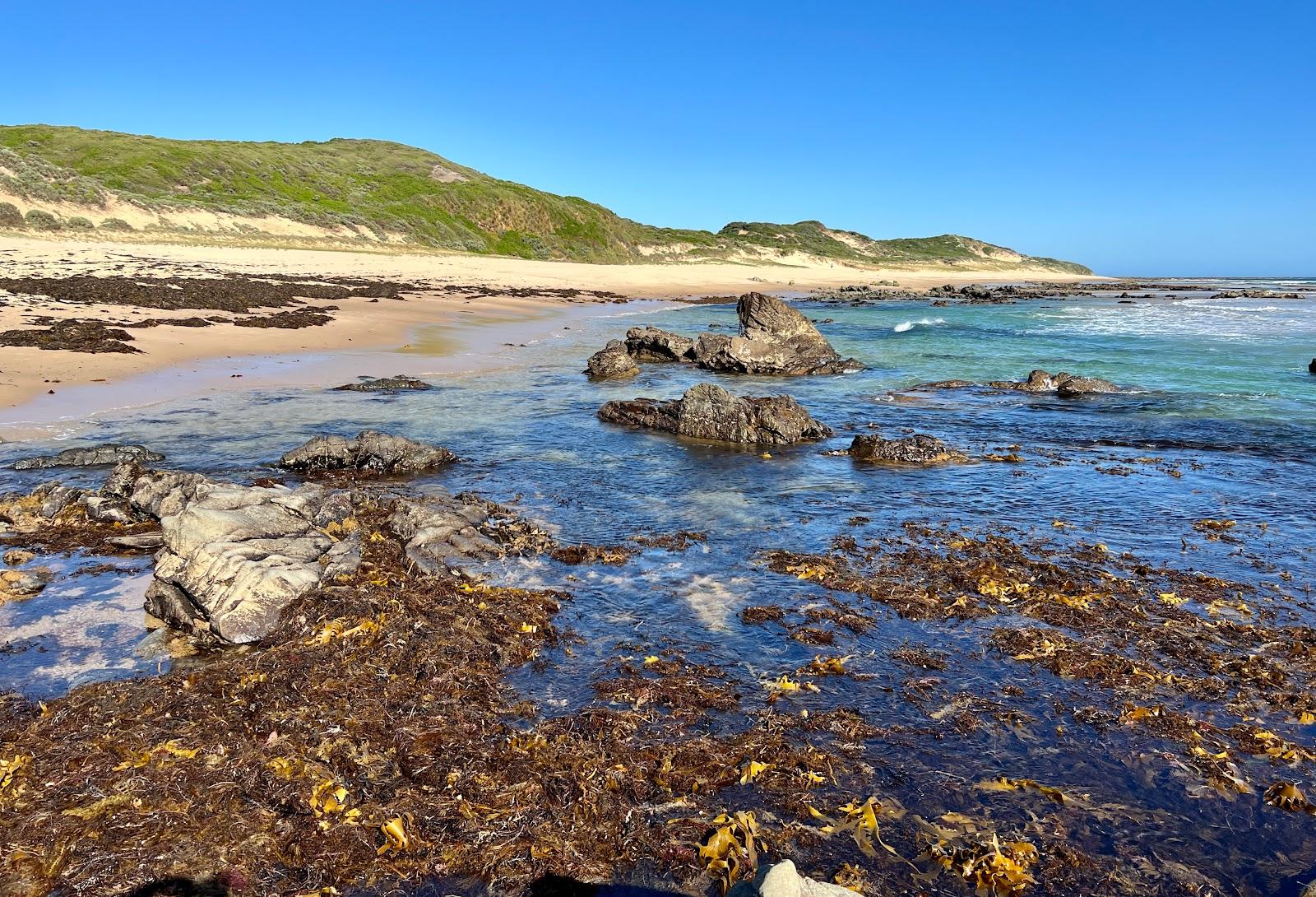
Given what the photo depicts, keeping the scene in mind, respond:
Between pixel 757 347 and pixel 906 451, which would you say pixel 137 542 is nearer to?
pixel 906 451

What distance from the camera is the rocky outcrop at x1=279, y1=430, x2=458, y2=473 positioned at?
11.3 meters

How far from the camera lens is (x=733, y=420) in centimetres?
1441

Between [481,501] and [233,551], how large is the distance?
3544mm

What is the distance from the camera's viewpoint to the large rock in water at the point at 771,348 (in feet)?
80.0

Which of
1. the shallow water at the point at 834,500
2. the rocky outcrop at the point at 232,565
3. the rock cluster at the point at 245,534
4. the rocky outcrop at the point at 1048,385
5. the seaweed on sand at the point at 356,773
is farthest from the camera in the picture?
the rocky outcrop at the point at 1048,385

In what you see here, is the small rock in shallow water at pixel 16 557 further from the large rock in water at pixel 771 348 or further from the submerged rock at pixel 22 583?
the large rock in water at pixel 771 348

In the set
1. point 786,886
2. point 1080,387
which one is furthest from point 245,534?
point 1080,387

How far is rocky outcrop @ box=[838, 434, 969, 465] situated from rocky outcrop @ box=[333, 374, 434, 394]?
10576mm

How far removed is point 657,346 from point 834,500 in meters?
16.6

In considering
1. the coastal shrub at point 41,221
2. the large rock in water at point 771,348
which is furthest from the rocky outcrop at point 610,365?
the coastal shrub at point 41,221

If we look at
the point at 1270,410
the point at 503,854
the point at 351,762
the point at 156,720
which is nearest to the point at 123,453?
the point at 156,720

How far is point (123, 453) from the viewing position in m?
11.1

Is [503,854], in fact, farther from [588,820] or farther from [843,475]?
[843,475]

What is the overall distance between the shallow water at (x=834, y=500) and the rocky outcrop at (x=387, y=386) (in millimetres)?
515
